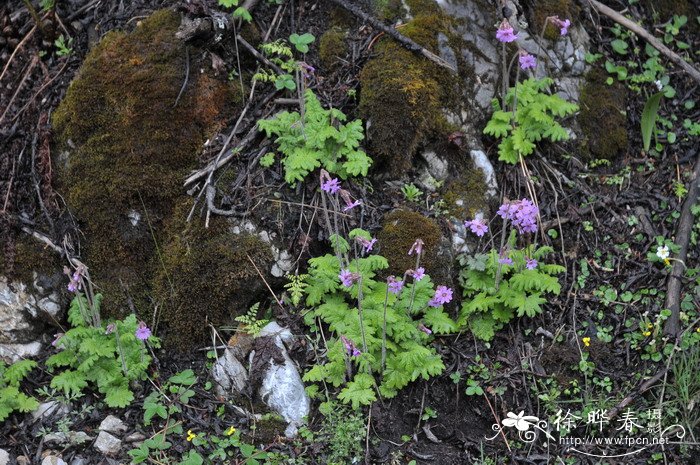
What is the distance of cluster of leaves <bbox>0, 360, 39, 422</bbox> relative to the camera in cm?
462

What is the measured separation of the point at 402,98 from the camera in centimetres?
528

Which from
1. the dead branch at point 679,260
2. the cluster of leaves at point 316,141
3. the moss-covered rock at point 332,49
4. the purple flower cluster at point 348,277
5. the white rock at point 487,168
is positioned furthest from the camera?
the moss-covered rock at point 332,49

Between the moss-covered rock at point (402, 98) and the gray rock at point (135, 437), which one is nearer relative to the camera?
the gray rock at point (135, 437)

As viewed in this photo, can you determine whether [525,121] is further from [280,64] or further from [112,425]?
[112,425]

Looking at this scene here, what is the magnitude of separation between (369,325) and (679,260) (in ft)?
7.83

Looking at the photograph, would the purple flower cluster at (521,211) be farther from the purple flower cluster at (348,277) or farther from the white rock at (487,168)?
the purple flower cluster at (348,277)

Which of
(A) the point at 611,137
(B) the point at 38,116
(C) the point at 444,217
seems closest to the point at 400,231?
(C) the point at 444,217

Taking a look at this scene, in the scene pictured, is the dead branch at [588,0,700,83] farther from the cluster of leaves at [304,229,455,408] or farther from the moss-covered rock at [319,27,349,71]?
the cluster of leaves at [304,229,455,408]

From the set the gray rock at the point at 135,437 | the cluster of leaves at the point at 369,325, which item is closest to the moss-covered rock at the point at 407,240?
the cluster of leaves at the point at 369,325

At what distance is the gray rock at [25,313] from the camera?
5055 millimetres

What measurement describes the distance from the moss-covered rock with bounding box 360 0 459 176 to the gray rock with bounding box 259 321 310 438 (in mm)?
1693

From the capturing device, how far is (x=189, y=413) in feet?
15.4

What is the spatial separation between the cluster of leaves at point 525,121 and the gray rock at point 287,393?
2288mm

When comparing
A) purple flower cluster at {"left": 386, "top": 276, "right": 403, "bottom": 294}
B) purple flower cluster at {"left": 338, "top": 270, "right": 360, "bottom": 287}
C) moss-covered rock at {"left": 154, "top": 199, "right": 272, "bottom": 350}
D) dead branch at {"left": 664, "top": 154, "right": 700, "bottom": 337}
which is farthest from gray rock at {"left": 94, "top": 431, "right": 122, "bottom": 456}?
dead branch at {"left": 664, "top": 154, "right": 700, "bottom": 337}
